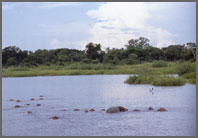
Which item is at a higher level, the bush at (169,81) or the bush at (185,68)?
the bush at (185,68)

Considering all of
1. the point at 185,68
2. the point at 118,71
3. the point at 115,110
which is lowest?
the point at 115,110

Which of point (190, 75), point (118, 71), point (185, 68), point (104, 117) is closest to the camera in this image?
point (104, 117)

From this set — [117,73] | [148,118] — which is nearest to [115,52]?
[117,73]

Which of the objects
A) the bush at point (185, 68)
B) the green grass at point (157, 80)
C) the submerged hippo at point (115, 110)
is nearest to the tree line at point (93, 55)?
the bush at point (185, 68)

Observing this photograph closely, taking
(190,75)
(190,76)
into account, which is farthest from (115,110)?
(190,75)

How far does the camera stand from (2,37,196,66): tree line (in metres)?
64.9

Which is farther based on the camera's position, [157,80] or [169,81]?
[157,80]

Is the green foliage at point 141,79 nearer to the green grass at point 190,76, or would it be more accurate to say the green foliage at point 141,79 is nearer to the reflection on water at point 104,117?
the green grass at point 190,76

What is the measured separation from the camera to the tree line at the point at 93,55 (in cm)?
6494

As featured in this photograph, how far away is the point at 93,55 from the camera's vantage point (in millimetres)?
70875

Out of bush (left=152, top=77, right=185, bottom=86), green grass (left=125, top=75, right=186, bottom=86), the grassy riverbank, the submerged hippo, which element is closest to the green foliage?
green grass (left=125, top=75, right=186, bottom=86)

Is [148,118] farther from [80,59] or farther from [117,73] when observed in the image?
[80,59]

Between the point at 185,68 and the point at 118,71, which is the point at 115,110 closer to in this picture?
the point at 185,68

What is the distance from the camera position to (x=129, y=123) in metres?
14.8
